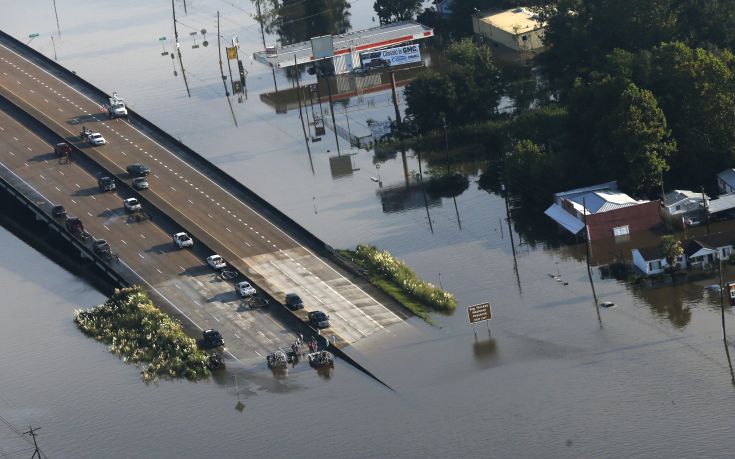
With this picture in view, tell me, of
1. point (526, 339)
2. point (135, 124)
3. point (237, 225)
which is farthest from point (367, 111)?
point (526, 339)

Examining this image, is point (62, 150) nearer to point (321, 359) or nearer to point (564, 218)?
point (564, 218)

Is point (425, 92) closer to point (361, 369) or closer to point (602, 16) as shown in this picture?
point (602, 16)

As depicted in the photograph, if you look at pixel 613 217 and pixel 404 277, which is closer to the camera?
pixel 404 277

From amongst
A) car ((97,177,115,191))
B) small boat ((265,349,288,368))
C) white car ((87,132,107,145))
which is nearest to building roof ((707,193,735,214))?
small boat ((265,349,288,368))

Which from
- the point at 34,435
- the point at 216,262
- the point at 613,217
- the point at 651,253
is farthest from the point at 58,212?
the point at 651,253

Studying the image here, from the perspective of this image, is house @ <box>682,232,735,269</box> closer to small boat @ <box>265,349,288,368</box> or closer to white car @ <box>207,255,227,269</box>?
small boat @ <box>265,349,288,368</box>
